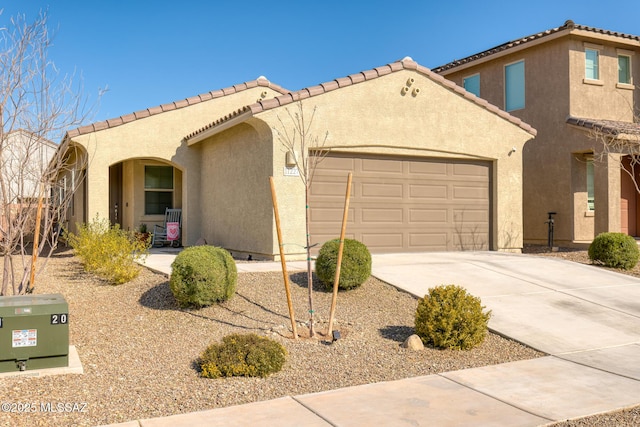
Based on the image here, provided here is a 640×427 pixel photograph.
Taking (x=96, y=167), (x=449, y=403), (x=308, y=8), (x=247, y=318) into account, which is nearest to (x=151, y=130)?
(x=96, y=167)

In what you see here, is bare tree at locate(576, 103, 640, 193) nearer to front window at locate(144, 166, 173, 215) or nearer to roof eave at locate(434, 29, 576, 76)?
roof eave at locate(434, 29, 576, 76)

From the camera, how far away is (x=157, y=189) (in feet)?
57.9

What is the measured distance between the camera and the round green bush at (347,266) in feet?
30.5

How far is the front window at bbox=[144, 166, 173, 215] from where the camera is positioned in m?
17.5

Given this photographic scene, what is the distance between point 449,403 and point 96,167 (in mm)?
11638

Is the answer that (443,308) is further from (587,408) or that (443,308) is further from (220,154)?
(220,154)

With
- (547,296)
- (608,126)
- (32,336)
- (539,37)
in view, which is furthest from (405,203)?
(32,336)

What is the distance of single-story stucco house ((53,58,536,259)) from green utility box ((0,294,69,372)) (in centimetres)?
630

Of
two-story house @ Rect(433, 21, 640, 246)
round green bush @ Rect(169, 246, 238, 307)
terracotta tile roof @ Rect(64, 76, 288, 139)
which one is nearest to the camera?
round green bush @ Rect(169, 246, 238, 307)

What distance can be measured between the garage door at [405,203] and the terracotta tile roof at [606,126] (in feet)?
11.7

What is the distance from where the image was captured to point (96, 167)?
47.6 ft

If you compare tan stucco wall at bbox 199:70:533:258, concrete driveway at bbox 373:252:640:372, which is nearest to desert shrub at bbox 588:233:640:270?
concrete driveway at bbox 373:252:640:372

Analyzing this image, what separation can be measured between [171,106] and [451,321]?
35.6 feet

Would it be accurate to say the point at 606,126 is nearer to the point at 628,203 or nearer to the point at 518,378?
the point at 628,203
